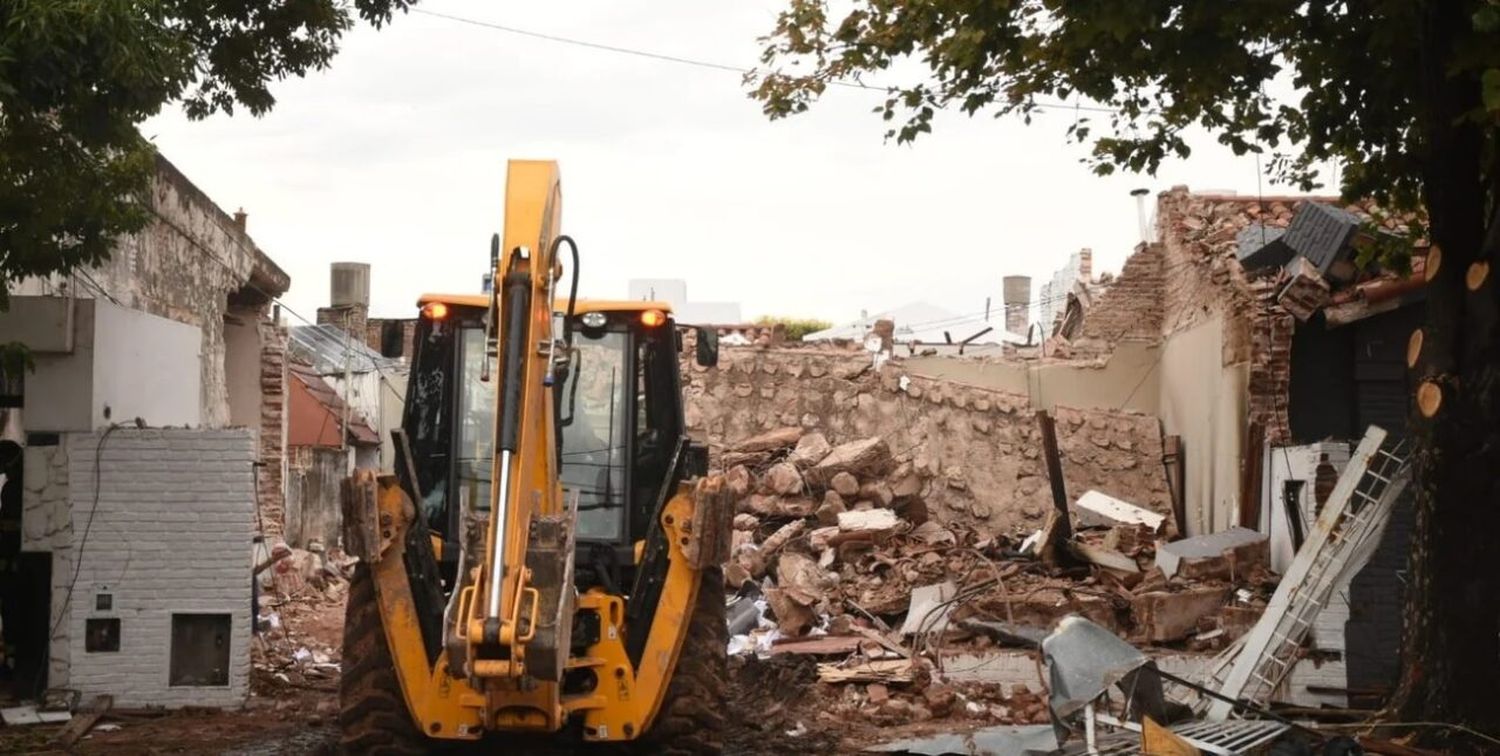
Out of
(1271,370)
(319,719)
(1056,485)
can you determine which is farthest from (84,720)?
(1271,370)

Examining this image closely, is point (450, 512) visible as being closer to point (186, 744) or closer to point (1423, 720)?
point (186, 744)

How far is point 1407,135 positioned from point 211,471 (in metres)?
8.31

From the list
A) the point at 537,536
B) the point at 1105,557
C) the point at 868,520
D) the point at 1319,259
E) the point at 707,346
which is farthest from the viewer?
the point at 868,520

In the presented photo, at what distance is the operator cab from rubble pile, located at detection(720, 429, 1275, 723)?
380 centimetres

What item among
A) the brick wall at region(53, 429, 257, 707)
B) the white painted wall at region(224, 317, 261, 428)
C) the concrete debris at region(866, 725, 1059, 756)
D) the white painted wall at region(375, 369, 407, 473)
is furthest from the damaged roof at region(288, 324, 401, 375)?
the concrete debris at region(866, 725, 1059, 756)

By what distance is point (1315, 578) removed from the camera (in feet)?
32.8

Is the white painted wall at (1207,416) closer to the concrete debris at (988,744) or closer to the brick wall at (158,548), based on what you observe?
the concrete debris at (988,744)

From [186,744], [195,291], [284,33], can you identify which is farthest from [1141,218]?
[186,744]

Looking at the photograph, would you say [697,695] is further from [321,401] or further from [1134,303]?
[321,401]

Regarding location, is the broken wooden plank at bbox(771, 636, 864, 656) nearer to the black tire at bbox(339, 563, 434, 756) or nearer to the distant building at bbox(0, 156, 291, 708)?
the distant building at bbox(0, 156, 291, 708)

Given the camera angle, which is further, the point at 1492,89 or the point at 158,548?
the point at 158,548

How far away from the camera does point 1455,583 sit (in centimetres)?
854

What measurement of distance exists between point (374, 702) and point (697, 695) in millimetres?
1667

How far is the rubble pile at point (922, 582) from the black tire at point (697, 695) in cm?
355
